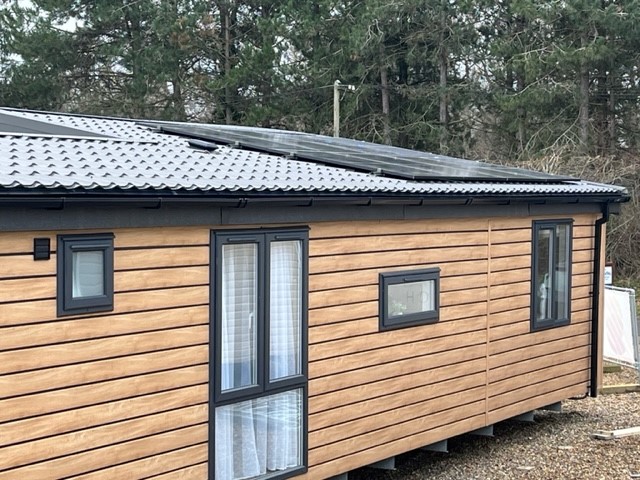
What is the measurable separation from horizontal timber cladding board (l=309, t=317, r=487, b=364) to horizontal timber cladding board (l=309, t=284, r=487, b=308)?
199 millimetres

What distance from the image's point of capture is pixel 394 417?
7.42m

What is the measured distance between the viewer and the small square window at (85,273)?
499cm

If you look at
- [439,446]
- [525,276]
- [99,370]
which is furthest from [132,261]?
[525,276]

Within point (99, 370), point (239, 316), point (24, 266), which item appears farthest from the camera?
point (239, 316)

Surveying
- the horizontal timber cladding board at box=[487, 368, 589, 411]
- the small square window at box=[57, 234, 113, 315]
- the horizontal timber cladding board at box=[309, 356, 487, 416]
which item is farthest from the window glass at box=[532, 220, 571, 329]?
the small square window at box=[57, 234, 113, 315]

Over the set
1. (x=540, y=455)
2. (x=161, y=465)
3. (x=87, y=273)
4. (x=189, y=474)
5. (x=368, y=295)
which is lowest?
(x=540, y=455)

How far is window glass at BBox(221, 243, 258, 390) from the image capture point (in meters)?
6.03

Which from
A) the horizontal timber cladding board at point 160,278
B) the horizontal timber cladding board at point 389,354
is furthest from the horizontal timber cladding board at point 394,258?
the horizontal timber cladding board at point 160,278

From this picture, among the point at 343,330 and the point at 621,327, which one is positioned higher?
the point at 343,330

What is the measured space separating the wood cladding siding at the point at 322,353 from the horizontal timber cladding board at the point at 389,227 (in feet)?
0.05

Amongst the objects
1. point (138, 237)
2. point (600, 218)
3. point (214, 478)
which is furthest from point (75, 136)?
point (600, 218)

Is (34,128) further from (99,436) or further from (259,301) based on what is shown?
(99,436)

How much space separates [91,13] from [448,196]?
19.3m

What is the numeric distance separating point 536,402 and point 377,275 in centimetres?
302
